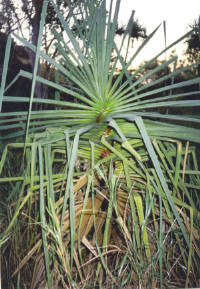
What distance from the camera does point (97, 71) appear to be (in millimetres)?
467

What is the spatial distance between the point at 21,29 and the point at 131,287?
572mm

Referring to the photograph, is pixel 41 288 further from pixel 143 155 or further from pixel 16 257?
pixel 143 155

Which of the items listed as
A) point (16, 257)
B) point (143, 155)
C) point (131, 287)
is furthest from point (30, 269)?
point (143, 155)

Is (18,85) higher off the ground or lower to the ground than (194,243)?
higher

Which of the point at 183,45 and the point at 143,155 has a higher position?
the point at 183,45

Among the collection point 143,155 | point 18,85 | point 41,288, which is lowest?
point 41,288

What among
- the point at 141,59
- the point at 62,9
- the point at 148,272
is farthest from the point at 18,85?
the point at 148,272

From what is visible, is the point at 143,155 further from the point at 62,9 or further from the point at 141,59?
the point at 62,9

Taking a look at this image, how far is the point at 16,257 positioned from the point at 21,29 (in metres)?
0.48

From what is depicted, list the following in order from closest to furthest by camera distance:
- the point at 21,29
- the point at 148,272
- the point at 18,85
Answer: the point at 148,272 → the point at 21,29 → the point at 18,85

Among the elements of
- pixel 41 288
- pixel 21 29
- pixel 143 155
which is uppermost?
pixel 21 29

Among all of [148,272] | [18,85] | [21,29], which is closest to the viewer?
[148,272]

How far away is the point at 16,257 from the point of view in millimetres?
518

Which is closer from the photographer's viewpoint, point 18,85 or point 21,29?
point 21,29
